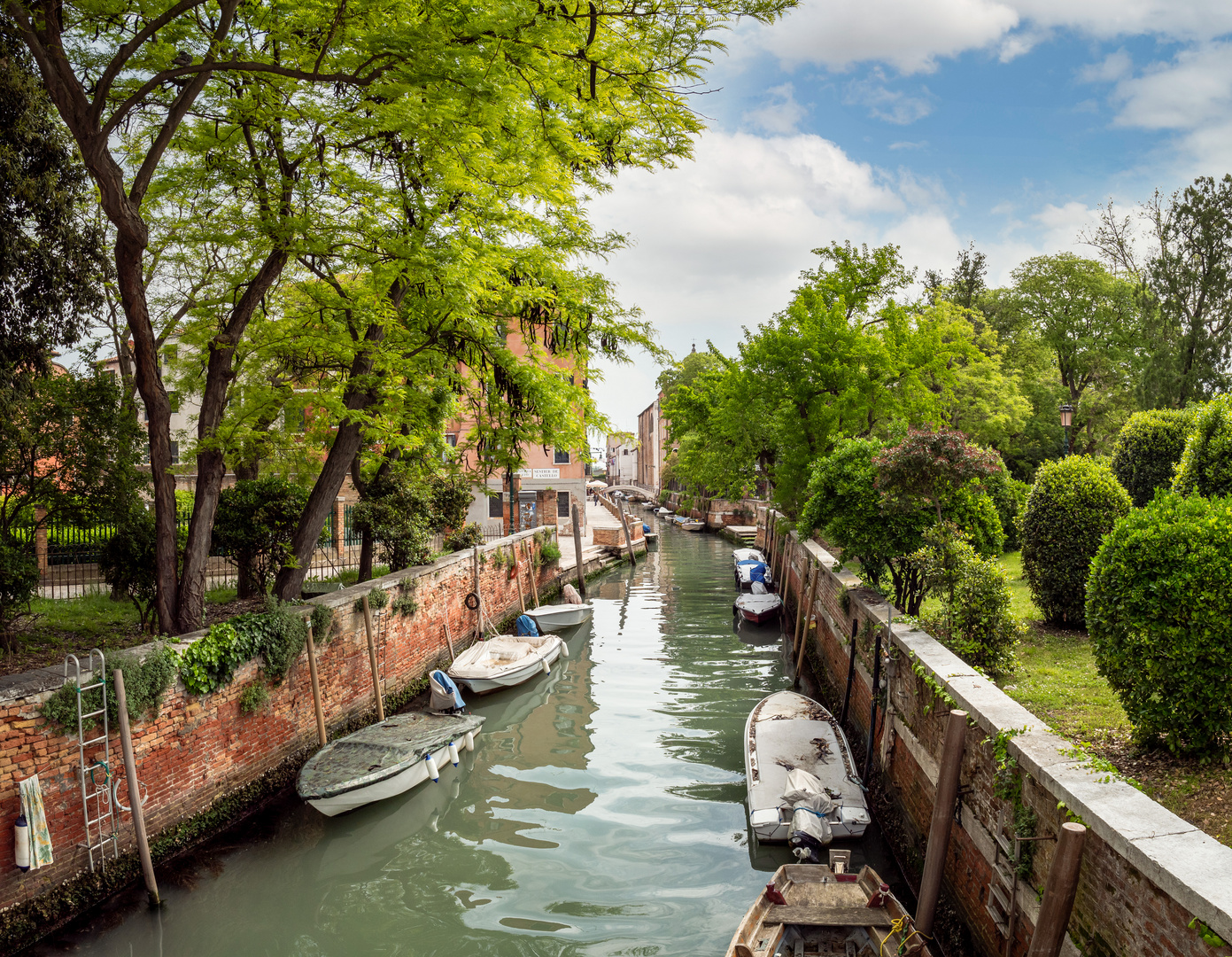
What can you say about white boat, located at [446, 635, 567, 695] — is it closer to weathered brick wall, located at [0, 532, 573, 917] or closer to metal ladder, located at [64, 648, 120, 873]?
weathered brick wall, located at [0, 532, 573, 917]

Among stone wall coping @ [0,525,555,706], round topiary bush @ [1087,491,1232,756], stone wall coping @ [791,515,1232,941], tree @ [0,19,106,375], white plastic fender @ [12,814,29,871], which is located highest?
tree @ [0,19,106,375]

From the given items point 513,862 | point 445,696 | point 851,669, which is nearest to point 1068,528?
point 851,669

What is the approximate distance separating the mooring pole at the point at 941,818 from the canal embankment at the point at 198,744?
24.8ft

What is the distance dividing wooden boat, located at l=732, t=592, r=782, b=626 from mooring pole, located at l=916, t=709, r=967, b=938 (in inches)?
557

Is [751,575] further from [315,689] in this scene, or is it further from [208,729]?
[208,729]

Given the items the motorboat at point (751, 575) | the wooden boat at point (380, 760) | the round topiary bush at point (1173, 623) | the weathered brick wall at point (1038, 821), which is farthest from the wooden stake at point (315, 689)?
the motorboat at point (751, 575)

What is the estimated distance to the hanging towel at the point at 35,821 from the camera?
6.41 meters

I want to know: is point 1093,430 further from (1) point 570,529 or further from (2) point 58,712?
(2) point 58,712

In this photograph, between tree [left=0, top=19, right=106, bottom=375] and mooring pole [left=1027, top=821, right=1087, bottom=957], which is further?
tree [left=0, top=19, right=106, bottom=375]

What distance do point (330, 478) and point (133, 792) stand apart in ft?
17.2

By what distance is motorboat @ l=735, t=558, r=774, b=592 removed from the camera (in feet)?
80.6

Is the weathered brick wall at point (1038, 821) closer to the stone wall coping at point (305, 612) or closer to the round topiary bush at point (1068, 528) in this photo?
the round topiary bush at point (1068, 528)

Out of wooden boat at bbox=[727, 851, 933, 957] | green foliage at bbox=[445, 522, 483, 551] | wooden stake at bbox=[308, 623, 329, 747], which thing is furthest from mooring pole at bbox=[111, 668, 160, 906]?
green foliage at bbox=[445, 522, 483, 551]

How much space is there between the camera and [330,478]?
1144cm
